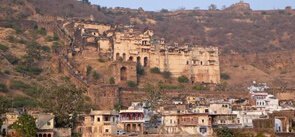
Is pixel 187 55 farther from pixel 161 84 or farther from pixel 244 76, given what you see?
pixel 244 76

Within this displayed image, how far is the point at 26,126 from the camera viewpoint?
128 feet

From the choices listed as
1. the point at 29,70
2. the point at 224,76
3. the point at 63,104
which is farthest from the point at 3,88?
the point at 224,76

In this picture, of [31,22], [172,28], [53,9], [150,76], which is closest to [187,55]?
[150,76]

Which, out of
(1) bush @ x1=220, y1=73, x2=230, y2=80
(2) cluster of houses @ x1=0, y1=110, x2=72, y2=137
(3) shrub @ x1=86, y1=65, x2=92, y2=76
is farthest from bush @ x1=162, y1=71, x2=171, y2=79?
(2) cluster of houses @ x1=0, y1=110, x2=72, y2=137

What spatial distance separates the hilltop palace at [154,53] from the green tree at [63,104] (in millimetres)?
17714

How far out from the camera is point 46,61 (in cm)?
6469

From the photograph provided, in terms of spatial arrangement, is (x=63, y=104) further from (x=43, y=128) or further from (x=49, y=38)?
(x=49, y=38)

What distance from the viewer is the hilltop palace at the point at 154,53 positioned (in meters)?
66.2

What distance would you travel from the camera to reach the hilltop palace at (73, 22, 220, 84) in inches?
2606

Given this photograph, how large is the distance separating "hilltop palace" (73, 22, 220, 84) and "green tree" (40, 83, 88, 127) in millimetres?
17714

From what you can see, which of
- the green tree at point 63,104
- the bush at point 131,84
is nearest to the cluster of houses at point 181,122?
the green tree at point 63,104

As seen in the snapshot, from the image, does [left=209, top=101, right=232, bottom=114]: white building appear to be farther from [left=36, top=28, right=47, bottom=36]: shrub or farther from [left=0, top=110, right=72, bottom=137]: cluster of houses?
[left=36, top=28, right=47, bottom=36]: shrub

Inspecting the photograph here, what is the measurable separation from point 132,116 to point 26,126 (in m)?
8.08

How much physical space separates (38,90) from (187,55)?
59.5 ft
